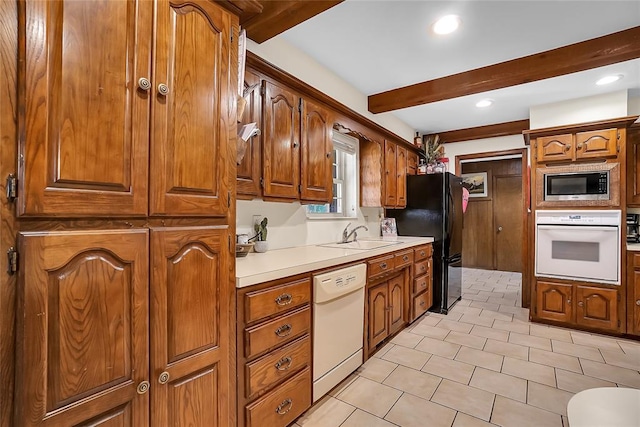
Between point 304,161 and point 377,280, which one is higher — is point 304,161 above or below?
above

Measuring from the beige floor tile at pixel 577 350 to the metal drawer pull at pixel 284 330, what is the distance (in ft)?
8.33

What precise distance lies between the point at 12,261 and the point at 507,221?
23.9 feet

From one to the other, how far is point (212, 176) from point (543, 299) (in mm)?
3696

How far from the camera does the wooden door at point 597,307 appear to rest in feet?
9.59

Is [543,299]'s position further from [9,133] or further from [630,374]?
[9,133]

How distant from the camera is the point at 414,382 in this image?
2.13m

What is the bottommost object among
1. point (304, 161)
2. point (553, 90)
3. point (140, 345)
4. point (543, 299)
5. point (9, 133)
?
point (543, 299)

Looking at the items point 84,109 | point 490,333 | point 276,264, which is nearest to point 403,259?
point 490,333

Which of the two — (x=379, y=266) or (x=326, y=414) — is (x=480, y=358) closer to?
(x=379, y=266)

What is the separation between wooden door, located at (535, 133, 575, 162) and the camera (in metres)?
3.12

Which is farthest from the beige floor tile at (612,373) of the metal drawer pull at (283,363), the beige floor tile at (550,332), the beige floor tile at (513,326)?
the metal drawer pull at (283,363)

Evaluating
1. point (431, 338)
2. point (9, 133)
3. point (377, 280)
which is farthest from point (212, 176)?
point (431, 338)

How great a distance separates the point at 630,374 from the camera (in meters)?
2.23

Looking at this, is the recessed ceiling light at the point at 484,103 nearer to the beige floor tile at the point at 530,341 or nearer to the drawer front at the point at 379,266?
the drawer front at the point at 379,266
